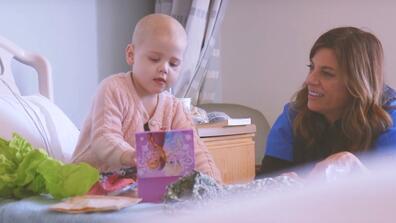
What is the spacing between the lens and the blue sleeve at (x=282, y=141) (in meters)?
1.52

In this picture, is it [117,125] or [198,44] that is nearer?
[117,125]

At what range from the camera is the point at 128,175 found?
1191 mm

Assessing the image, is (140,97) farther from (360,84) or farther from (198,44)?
(198,44)

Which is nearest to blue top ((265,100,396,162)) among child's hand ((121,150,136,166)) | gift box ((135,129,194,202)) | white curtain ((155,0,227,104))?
child's hand ((121,150,136,166))

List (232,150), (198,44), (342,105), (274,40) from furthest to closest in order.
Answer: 1. (274,40)
2. (198,44)
3. (232,150)
4. (342,105)

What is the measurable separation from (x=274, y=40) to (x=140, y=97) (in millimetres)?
1394

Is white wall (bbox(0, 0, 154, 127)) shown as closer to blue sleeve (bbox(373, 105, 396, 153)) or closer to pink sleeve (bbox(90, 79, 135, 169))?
pink sleeve (bbox(90, 79, 135, 169))

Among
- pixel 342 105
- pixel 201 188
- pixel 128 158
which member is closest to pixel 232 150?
pixel 342 105

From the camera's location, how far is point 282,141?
1530mm

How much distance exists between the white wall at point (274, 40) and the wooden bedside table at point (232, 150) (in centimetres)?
58

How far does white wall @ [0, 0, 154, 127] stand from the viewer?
1836 mm

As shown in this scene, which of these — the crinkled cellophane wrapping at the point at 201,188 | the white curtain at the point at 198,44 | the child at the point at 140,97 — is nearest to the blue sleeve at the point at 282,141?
the child at the point at 140,97

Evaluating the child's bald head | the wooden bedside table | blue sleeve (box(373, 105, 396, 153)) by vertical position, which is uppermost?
the child's bald head

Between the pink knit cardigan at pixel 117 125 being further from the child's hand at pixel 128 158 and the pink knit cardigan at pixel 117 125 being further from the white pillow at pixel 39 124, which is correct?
the white pillow at pixel 39 124
